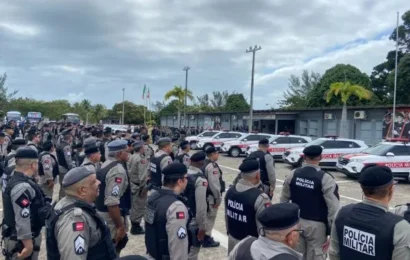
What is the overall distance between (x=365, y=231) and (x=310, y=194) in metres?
1.70

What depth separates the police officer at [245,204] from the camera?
379 cm

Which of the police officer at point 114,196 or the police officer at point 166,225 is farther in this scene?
the police officer at point 114,196

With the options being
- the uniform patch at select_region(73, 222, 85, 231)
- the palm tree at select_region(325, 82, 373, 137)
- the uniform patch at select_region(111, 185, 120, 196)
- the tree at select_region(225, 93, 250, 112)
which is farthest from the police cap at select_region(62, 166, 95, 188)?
the tree at select_region(225, 93, 250, 112)

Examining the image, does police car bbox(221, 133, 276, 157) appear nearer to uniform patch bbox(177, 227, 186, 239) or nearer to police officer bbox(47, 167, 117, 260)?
uniform patch bbox(177, 227, 186, 239)

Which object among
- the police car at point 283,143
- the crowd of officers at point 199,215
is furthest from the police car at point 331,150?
the crowd of officers at point 199,215

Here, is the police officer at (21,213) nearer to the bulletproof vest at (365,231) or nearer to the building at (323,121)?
the bulletproof vest at (365,231)

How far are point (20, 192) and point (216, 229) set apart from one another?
4.65 m

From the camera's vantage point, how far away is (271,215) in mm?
2334

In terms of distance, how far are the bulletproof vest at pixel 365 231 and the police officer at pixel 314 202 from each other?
136 cm

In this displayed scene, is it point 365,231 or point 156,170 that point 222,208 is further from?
point 365,231

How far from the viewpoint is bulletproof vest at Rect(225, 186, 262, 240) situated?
150 inches

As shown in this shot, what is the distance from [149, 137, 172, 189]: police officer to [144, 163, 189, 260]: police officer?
355 centimetres

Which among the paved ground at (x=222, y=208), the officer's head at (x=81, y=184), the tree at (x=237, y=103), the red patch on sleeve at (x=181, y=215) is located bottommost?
the paved ground at (x=222, y=208)

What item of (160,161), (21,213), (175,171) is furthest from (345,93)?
(21,213)
